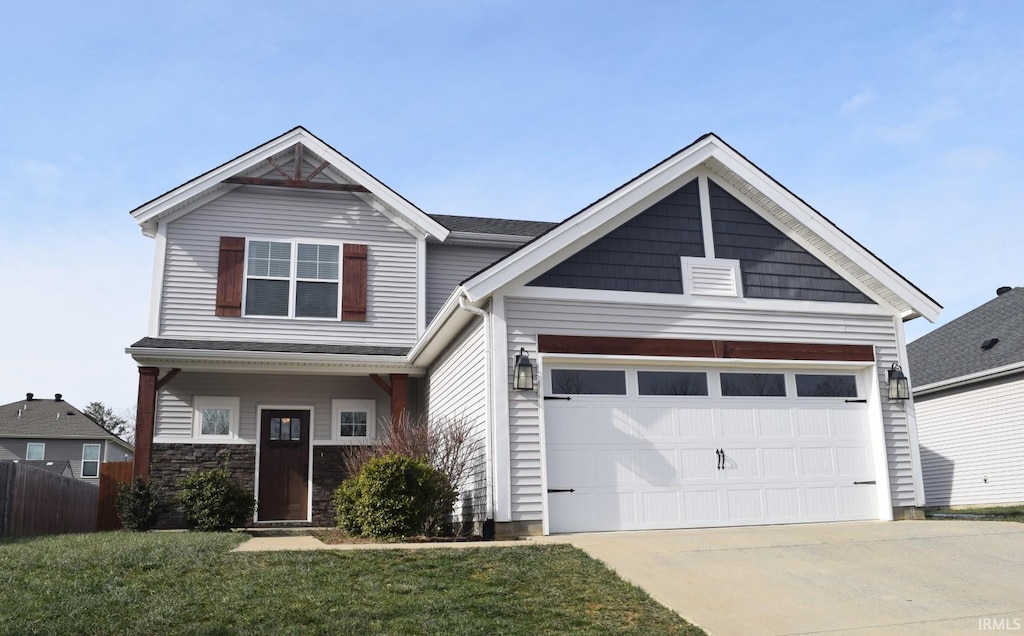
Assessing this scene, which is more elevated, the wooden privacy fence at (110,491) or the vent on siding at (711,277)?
the vent on siding at (711,277)

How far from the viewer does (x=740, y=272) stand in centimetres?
1188

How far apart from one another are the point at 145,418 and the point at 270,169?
5216 millimetres

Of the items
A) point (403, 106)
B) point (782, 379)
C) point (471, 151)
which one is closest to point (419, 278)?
point (471, 151)

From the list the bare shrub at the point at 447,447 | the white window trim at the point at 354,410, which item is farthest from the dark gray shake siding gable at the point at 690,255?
the white window trim at the point at 354,410

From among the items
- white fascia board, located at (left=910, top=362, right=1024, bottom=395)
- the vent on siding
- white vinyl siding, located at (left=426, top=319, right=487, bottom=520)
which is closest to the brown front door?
white vinyl siding, located at (left=426, top=319, right=487, bottom=520)

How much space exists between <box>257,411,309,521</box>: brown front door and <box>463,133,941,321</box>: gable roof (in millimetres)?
6931

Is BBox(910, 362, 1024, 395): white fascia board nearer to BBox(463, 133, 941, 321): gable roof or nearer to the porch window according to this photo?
BBox(463, 133, 941, 321): gable roof

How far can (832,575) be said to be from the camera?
7.69 m

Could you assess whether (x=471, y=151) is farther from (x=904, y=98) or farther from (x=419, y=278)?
(x=904, y=98)

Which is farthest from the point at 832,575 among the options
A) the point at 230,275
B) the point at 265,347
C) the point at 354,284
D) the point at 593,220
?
the point at 230,275

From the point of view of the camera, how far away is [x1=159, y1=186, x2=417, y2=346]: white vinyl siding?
49.4ft

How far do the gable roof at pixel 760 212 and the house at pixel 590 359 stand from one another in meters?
0.03

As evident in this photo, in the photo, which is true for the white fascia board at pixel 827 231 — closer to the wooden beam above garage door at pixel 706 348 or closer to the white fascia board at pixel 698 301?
the white fascia board at pixel 698 301

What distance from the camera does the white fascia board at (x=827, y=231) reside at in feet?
39.2
